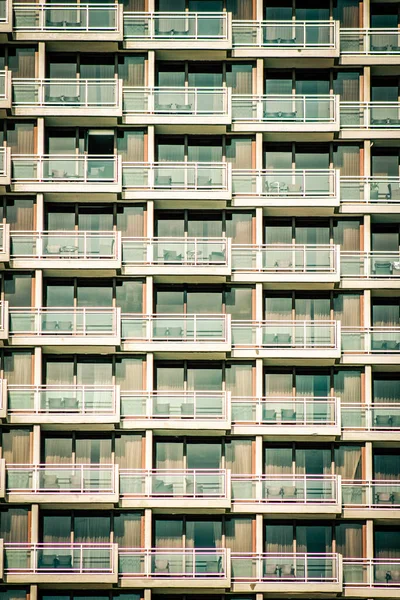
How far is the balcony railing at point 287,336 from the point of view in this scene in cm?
4303

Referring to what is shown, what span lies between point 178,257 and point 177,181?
9.28 feet

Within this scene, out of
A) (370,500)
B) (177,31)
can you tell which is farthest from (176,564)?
(177,31)

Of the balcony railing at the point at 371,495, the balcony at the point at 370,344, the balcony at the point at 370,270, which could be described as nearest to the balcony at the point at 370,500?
the balcony railing at the point at 371,495

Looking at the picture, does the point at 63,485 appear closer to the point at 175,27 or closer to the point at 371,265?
the point at 371,265

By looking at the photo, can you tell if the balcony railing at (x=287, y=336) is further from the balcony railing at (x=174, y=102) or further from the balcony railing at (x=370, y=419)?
the balcony railing at (x=174, y=102)

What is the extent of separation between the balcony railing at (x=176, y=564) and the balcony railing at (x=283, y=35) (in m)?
18.3

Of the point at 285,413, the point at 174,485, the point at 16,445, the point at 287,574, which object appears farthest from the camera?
the point at 285,413

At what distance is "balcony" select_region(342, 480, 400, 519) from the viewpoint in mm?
42031

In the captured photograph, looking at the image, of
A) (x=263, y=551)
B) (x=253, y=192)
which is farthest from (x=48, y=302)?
(x=263, y=551)

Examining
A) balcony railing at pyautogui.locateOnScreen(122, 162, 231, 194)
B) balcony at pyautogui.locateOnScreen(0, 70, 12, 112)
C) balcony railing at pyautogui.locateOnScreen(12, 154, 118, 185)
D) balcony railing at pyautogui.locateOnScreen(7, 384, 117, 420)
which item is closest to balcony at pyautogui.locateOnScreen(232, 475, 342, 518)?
balcony railing at pyautogui.locateOnScreen(7, 384, 117, 420)

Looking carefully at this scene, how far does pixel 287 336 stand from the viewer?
142 ft

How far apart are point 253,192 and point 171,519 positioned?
1210 cm

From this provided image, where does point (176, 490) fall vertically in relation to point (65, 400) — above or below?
below

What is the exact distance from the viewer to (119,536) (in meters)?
42.5
